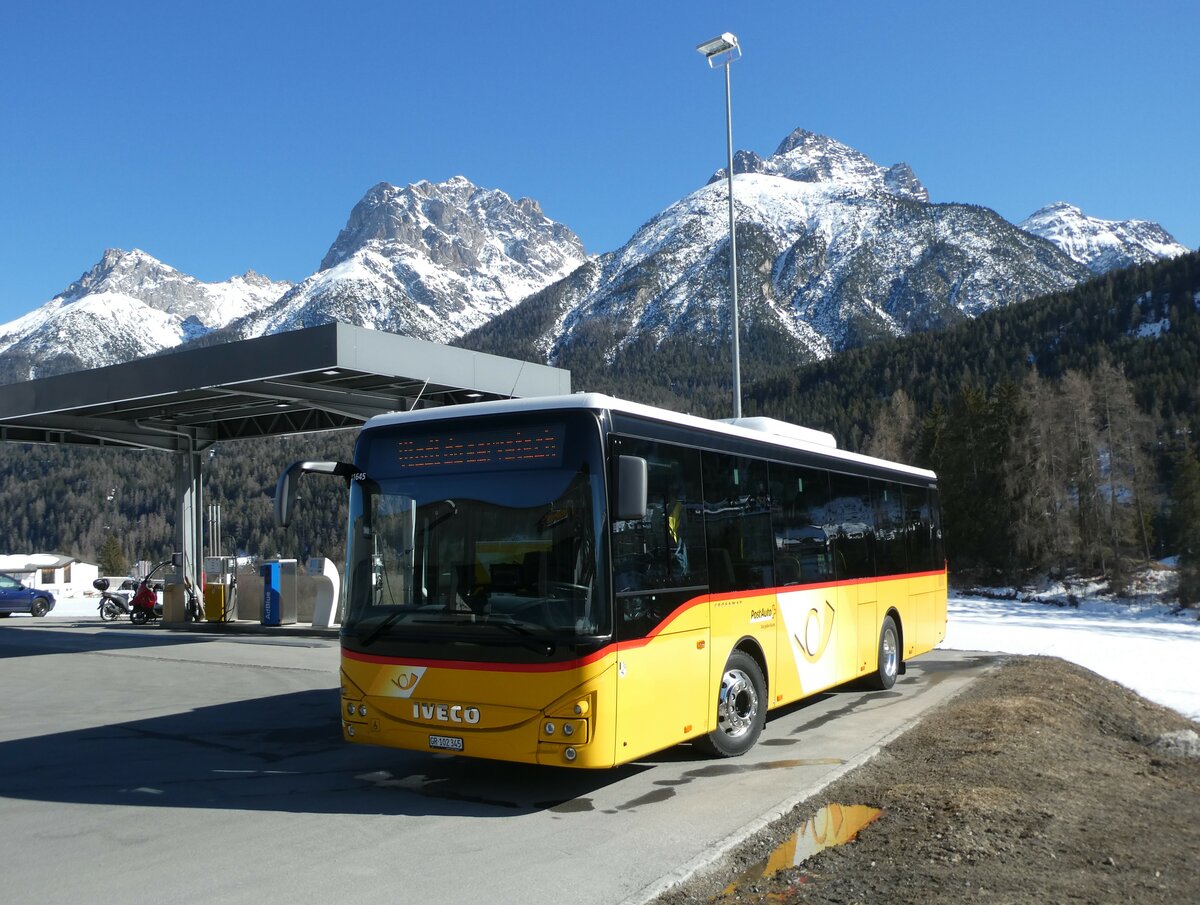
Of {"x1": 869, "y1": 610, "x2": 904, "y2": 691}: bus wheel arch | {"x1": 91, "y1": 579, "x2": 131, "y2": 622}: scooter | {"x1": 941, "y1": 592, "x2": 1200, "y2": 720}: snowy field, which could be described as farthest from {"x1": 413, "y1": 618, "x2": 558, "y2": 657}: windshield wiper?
{"x1": 91, "y1": 579, "x2": 131, "y2": 622}: scooter

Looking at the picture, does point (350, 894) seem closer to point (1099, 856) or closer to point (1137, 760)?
point (1099, 856)

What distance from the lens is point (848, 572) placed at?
11.0 meters

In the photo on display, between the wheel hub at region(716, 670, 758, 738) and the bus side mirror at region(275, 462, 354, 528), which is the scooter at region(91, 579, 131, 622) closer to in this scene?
the bus side mirror at region(275, 462, 354, 528)

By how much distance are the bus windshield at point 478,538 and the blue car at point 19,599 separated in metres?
35.6

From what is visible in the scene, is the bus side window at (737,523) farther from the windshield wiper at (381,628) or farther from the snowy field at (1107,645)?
the snowy field at (1107,645)

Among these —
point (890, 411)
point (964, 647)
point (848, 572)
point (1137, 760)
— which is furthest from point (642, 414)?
point (890, 411)

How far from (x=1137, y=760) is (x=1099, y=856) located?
3.61 metres

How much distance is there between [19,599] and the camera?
3709 cm

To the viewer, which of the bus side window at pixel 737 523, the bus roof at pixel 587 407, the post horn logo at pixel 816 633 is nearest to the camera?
the bus roof at pixel 587 407

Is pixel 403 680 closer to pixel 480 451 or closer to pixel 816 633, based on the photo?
pixel 480 451

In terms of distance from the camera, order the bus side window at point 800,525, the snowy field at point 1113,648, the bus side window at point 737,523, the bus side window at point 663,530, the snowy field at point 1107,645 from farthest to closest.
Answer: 1. the snowy field at point 1107,645
2. the snowy field at point 1113,648
3. the bus side window at point 800,525
4. the bus side window at point 737,523
5. the bus side window at point 663,530

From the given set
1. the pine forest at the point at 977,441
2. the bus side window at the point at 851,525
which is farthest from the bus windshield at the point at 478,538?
the bus side window at the point at 851,525

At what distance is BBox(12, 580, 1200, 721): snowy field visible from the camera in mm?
14914

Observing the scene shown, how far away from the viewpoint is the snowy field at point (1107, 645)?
587 inches
